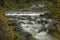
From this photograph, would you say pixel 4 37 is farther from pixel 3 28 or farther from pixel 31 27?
pixel 31 27

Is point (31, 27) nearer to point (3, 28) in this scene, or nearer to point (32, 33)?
point (32, 33)

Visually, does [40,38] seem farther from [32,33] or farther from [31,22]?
[31,22]

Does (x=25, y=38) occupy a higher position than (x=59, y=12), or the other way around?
(x=59, y=12)

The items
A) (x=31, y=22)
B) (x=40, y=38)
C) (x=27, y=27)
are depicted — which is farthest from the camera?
(x=31, y=22)

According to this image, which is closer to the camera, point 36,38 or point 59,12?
point 36,38

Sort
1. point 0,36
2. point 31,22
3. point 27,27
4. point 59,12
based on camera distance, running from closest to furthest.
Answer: point 0,36
point 59,12
point 27,27
point 31,22

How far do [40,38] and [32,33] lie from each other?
145 centimetres

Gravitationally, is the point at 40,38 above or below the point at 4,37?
below

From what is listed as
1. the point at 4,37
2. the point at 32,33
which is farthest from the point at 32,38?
the point at 4,37

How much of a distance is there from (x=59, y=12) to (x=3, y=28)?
21.0ft

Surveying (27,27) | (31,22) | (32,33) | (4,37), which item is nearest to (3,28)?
(4,37)

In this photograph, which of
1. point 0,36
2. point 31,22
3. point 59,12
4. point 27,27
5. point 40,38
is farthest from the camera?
point 31,22

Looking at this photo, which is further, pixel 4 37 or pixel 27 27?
pixel 27 27

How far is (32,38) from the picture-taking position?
55.9 feet
